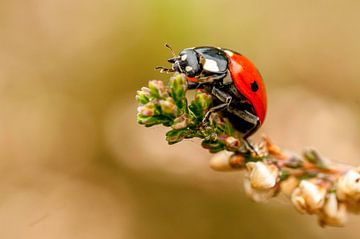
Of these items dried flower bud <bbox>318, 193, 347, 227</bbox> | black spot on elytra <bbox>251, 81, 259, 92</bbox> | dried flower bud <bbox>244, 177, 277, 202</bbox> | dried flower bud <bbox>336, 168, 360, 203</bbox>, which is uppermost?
black spot on elytra <bbox>251, 81, 259, 92</bbox>

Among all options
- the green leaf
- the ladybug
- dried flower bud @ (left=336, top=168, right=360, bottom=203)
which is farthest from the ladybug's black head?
dried flower bud @ (left=336, top=168, right=360, bottom=203)

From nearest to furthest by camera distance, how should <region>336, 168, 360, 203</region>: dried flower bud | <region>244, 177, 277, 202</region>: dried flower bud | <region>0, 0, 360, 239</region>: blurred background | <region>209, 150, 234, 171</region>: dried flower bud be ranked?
1. <region>336, 168, 360, 203</region>: dried flower bud
2. <region>244, 177, 277, 202</region>: dried flower bud
3. <region>209, 150, 234, 171</region>: dried flower bud
4. <region>0, 0, 360, 239</region>: blurred background

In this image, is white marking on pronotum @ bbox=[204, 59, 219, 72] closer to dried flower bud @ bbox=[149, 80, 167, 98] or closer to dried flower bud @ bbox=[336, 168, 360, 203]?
dried flower bud @ bbox=[149, 80, 167, 98]

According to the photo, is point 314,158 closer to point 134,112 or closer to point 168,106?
point 168,106

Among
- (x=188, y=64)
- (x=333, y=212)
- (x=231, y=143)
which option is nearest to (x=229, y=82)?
(x=188, y=64)

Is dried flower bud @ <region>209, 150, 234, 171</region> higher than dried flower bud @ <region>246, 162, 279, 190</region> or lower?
higher

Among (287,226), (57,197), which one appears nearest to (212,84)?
(287,226)
